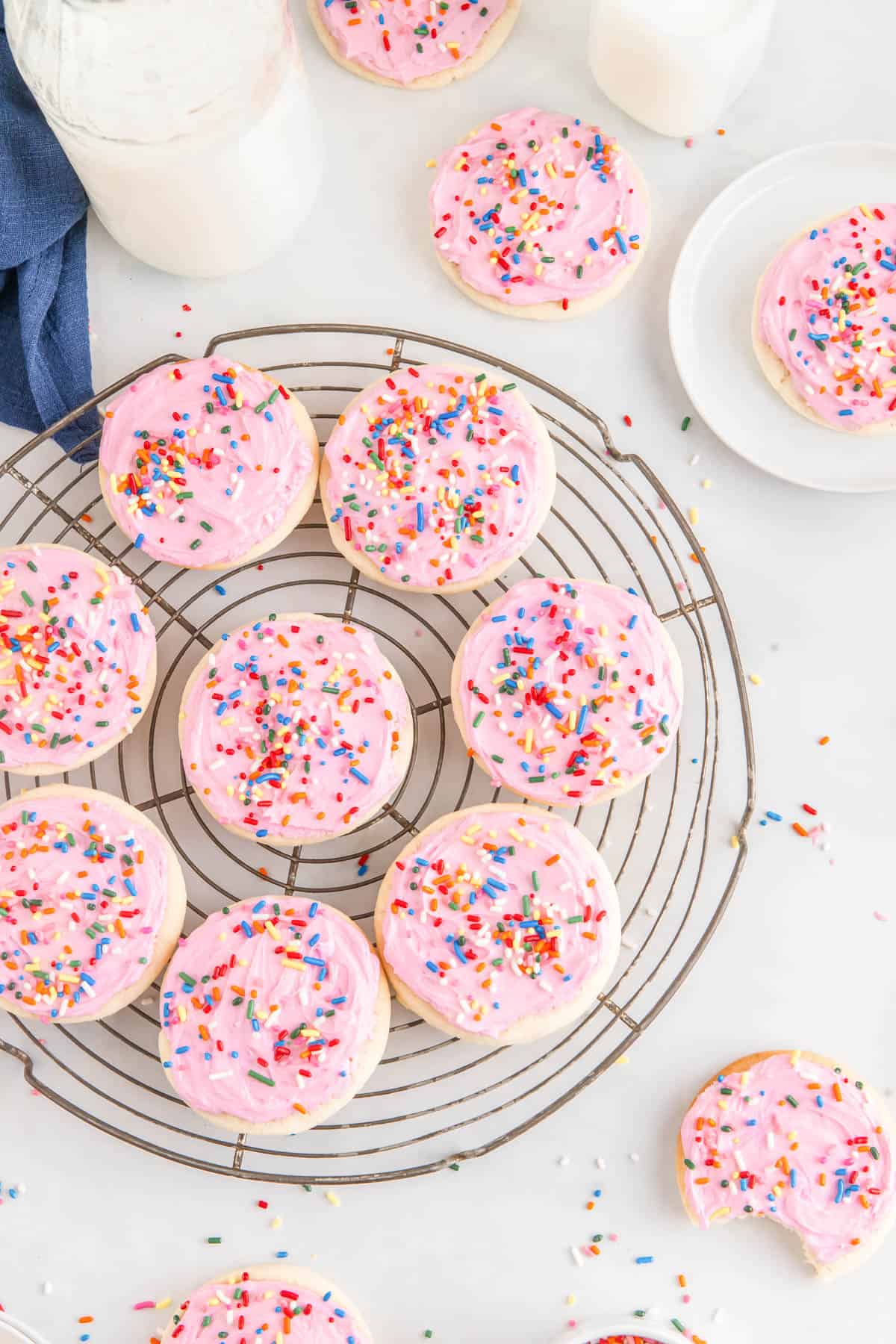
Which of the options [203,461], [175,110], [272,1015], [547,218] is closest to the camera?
[175,110]

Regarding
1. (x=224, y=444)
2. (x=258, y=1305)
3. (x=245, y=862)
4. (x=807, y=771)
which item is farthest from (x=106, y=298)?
(x=258, y=1305)

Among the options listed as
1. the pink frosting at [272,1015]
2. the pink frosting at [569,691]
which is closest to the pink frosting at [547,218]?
the pink frosting at [569,691]

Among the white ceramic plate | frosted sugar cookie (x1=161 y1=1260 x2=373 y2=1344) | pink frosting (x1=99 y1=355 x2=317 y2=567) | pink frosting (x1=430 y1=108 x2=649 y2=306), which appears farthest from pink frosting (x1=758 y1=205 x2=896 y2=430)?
frosted sugar cookie (x1=161 y1=1260 x2=373 y2=1344)

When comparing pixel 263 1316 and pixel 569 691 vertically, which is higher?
pixel 569 691

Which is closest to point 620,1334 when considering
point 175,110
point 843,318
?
point 843,318

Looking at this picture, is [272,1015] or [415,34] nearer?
[272,1015]

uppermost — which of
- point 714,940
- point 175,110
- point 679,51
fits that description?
point 679,51

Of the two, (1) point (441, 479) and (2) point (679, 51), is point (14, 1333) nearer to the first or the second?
(1) point (441, 479)

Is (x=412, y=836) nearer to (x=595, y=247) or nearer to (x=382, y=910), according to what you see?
(x=382, y=910)
